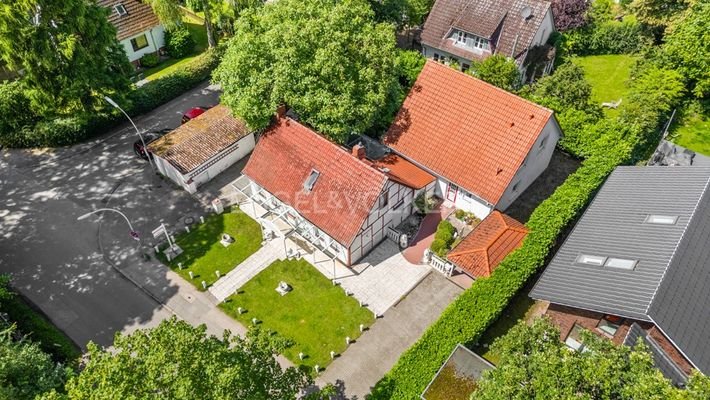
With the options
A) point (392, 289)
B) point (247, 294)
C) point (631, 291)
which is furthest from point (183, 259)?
point (631, 291)

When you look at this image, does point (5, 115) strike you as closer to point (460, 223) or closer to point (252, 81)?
point (252, 81)

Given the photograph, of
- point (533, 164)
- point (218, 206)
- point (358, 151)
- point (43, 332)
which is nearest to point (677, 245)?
point (533, 164)

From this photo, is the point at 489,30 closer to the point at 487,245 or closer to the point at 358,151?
the point at 358,151

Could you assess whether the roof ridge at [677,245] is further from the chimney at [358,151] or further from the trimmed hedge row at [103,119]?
the trimmed hedge row at [103,119]

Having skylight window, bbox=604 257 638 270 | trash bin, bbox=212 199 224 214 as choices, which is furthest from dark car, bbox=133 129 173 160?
skylight window, bbox=604 257 638 270

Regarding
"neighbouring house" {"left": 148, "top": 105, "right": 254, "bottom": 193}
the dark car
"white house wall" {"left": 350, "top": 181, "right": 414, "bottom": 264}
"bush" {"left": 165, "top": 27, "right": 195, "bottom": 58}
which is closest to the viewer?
"white house wall" {"left": 350, "top": 181, "right": 414, "bottom": 264}

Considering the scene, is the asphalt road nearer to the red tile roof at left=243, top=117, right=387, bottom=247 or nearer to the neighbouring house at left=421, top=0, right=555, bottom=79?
the red tile roof at left=243, top=117, right=387, bottom=247
